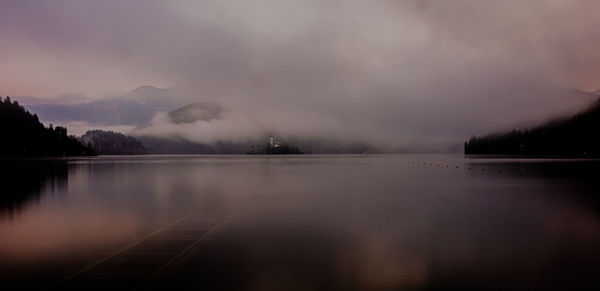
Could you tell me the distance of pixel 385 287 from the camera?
11.5 metres

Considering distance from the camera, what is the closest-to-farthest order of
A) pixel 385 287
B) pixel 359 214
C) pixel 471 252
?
1. pixel 385 287
2. pixel 471 252
3. pixel 359 214

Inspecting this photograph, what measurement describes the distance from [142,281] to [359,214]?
16.3m

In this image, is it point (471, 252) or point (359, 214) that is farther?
point (359, 214)

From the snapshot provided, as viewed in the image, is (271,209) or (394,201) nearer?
(271,209)

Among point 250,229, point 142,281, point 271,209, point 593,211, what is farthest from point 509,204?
point 142,281

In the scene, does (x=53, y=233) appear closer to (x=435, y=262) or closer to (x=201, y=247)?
(x=201, y=247)

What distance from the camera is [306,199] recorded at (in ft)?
111

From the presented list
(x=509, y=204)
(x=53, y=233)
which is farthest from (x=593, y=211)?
(x=53, y=233)

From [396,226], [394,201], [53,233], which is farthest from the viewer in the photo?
[394,201]

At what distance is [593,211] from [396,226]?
1563 cm

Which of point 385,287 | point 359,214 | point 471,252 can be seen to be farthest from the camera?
point 359,214

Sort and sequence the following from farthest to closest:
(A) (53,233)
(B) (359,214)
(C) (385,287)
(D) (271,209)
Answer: (D) (271,209), (B) (359,214), (A) (53,233), (C) (385,287)

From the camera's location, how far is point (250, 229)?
20328 mm

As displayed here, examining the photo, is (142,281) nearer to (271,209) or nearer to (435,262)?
(435,262)
